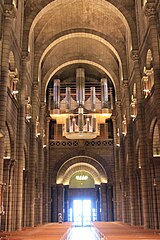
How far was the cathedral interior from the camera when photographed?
17.9 meters

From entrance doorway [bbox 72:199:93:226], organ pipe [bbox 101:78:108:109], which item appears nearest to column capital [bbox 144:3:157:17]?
organ pipe [bbox 101:78:108:109]

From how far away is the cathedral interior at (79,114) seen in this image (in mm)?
17938

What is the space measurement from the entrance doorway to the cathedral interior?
0.11 m

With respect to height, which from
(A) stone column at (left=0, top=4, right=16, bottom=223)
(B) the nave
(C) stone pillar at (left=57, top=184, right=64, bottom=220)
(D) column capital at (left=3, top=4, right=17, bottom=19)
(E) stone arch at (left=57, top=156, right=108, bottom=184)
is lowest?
(B) the nave

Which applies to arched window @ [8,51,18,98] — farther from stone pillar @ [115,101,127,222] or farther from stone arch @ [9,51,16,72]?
stone pillar @ [115,101,127,222]

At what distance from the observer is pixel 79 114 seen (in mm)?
29844

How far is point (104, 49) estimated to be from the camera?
105 feet

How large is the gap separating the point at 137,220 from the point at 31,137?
31.6 feet

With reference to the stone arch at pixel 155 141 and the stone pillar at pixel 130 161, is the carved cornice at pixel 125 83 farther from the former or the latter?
the stone arch at pixel 155 141

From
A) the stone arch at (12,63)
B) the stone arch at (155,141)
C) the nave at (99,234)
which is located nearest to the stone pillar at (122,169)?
the nave at (99,234)

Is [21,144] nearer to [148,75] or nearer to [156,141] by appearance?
[156,141]

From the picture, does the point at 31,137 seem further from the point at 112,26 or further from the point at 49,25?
the point at 112,26

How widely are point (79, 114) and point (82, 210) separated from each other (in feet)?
43.2

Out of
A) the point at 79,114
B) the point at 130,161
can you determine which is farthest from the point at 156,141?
the point at 79,114
